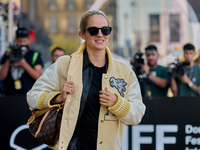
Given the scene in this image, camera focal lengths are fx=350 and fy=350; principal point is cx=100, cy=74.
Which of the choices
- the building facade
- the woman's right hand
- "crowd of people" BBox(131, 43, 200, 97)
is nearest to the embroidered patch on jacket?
the woman's right hand

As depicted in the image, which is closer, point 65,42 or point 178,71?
point 178,71

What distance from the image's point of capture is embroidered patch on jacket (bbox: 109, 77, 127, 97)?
2.57 metres

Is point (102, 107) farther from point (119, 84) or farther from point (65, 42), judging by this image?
point (65, 42)

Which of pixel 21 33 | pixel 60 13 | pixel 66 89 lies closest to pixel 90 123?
pixel 66 89

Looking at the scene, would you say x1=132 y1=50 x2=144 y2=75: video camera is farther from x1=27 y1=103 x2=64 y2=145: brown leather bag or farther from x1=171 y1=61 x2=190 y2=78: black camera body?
x1=27 y1=103 x2=64 y2=145: brown leather bag

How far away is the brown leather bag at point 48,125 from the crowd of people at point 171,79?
111 inches

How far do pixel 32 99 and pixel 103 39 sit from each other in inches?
27.2

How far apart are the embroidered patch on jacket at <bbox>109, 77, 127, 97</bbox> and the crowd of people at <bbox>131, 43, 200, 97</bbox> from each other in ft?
8.75

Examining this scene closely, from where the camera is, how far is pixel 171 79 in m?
5.35

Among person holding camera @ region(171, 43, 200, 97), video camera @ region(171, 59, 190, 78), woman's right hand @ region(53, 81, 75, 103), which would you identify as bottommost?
person holding camera @ region(171, 43, 200, 97)

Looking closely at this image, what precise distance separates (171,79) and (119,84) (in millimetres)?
2909

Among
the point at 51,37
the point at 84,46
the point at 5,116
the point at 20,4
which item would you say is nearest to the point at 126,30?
the point at 51,37

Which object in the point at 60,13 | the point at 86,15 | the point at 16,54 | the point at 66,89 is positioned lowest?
the point at 66,89

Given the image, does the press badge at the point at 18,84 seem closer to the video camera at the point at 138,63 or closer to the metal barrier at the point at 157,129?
the metal barrier at the point at 157,129
